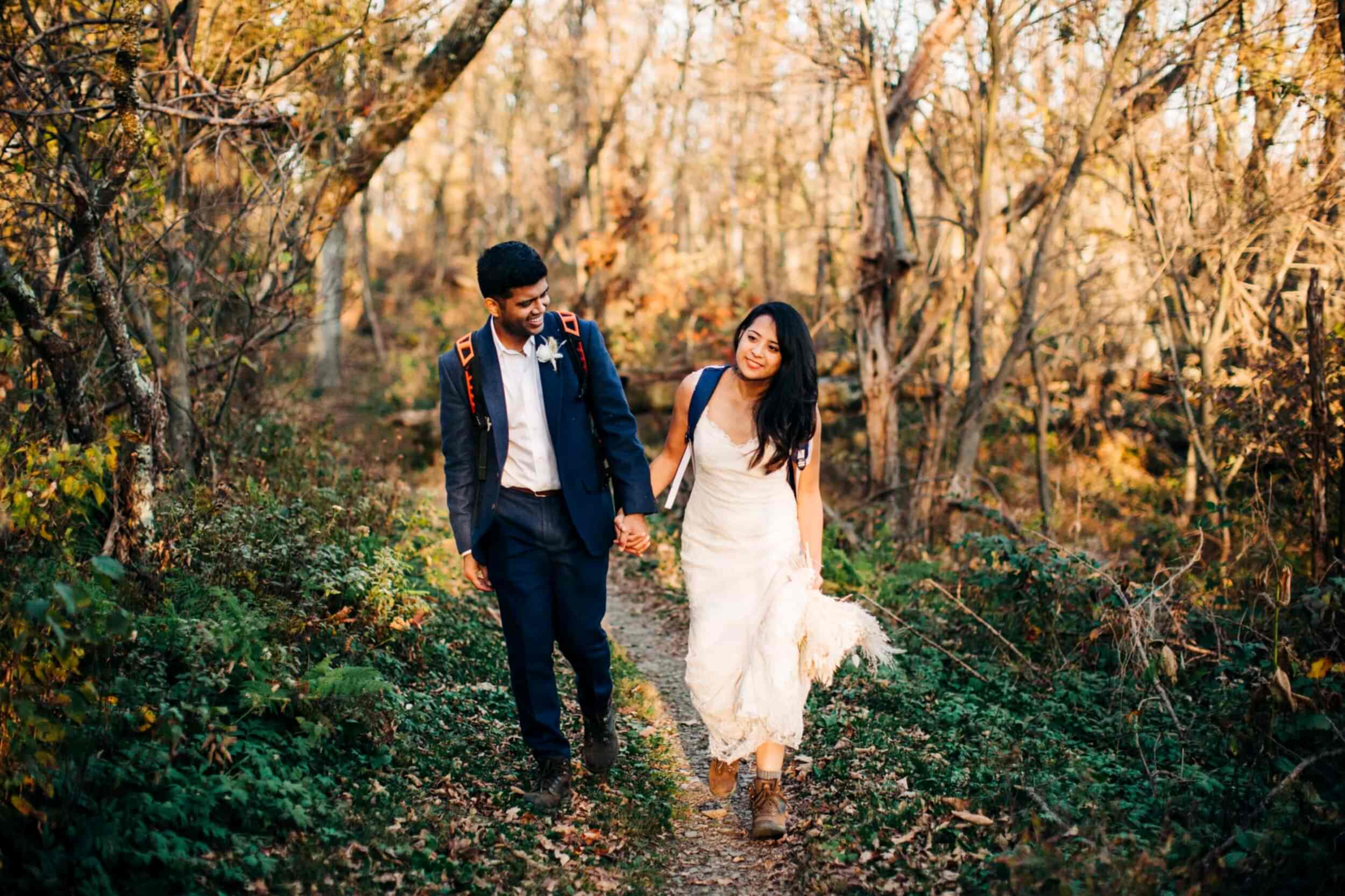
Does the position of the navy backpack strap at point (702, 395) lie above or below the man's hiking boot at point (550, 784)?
above

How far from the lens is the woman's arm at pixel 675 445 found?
481 cm

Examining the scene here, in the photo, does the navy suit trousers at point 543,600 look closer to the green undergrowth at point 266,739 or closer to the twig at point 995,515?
the green undergrowth at point 266,739

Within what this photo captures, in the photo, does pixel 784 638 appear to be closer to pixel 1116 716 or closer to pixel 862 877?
pixel 862 877

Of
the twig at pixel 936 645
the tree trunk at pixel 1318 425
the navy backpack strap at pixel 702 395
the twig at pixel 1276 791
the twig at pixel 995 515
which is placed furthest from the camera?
the twig at pixel 995 515

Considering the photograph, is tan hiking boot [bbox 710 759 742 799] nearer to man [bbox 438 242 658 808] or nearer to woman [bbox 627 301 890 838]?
woman [bbox 627 301 890 838]

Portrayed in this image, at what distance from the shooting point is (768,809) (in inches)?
182

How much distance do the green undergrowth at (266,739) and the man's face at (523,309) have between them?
6.05 ft

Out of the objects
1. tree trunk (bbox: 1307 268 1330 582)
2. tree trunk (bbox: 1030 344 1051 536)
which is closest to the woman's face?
tree trunk (bbox: 1307 268 1330 582)

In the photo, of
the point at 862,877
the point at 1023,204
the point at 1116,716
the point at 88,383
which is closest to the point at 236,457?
the point at 88,383

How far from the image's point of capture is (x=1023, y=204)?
35.2 feet

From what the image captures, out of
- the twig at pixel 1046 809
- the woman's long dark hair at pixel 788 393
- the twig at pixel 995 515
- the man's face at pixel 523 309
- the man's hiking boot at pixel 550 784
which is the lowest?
the twig at pixel 1046 809


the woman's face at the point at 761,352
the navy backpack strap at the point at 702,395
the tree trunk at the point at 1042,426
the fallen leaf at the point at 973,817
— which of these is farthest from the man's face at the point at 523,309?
the tree trunk at the point at 1042,426

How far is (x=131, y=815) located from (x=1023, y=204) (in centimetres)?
993

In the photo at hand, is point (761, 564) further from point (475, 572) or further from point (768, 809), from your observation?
point (475, 572)
